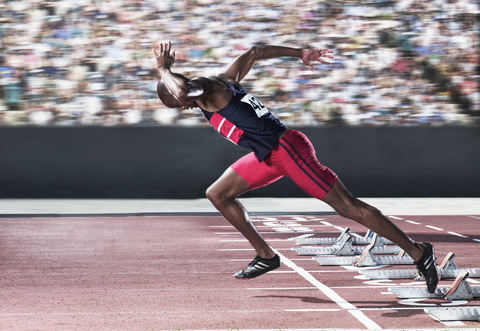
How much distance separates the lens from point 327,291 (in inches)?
234

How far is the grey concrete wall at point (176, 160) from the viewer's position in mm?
14492

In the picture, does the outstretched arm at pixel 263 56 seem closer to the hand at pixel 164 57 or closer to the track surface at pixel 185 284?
the hand at pixel 164 57

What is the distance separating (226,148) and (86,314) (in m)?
9.53

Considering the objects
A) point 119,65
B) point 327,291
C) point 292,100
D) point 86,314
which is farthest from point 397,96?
point 86,314

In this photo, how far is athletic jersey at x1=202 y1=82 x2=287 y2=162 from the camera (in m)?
5.40

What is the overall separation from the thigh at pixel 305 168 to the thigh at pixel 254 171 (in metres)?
0.18

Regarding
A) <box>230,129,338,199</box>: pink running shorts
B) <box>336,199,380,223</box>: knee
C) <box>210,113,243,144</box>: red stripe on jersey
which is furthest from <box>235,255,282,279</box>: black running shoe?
<box>210,113,243,144</box>: red stripe on jersey

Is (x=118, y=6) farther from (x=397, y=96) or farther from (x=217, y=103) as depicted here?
(x=217, y=103)

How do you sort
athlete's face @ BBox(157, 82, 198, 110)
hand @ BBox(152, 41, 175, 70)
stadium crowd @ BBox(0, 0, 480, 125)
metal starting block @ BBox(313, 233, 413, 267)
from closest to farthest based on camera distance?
hand @ BBox(152, 41, 175, 70)
athlete's face @ BBox(157, 82, 198, 110)
metal starting block @ BBox(313, 233, 413, 267)
stadium crowd @ BBox(0, 0, 480, 125)

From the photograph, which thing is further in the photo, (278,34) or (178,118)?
(278,34)

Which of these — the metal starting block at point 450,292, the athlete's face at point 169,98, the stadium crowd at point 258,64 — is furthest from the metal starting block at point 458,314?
the stadium crowd at point 258,64

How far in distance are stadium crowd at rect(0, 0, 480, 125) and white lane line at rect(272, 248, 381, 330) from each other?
8057 mm

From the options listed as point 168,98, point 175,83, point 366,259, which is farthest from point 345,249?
point 175,83

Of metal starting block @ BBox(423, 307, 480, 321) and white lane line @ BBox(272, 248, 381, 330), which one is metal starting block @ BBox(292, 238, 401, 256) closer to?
white lane line @ BBox(272, 248, 381, 330)
